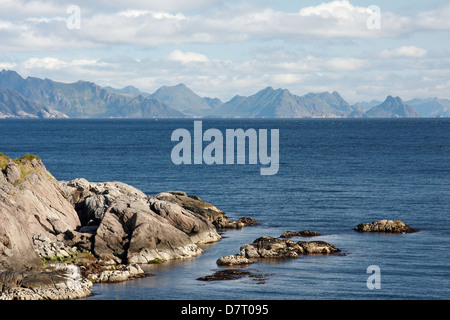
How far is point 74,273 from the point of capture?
41969mm

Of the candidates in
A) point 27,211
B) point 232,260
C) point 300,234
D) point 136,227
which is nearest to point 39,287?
point 136,227

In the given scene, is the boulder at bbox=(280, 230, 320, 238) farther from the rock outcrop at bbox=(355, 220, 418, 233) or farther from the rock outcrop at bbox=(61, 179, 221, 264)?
the rock outcrop at bbox=(61, 179, 221, 264)

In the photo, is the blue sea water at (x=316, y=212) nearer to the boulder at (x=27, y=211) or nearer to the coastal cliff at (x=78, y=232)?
the coastal cliff at (x=78, y=232)

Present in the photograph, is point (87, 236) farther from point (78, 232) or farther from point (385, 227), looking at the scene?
point (385, 227)

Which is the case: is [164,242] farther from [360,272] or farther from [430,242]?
[430,242]

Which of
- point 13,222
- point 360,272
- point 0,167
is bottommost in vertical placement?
point 360,272

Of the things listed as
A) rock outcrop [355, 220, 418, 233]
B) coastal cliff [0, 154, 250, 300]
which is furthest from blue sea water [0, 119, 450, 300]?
→ coastal cliff [0, 154, 250, 300]

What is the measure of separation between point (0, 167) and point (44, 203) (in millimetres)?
5503

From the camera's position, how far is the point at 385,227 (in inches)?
2378

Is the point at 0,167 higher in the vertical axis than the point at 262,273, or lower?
higher

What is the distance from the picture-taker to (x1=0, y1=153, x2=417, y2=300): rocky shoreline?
1609 inches

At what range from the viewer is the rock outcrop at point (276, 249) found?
4842 centimetres
